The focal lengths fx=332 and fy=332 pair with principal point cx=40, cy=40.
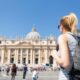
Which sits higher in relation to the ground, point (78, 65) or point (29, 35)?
point (29, 35)

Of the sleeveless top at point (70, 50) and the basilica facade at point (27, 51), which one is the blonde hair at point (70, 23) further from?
the basilica facade at point (27, 51)

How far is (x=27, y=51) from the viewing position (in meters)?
102

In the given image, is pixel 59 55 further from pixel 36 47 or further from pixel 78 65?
pixel 36 47

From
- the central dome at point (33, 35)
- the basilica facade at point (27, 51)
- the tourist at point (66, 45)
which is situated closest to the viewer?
the tourist at point (66, 45)

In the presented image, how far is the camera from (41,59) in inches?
4026

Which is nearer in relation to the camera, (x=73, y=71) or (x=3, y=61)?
(x=73, y=71)

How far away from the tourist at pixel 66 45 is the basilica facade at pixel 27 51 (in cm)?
9710

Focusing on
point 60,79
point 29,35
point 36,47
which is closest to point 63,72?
point 60,79

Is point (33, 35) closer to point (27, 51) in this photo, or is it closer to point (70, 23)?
point (27, 51)

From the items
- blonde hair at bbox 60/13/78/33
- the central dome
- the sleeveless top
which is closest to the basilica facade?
the central dome

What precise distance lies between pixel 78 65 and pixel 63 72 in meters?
0.17

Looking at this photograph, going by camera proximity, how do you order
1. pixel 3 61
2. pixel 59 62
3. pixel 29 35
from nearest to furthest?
pixel 59 62
pixel 3 61
pixel 29 35

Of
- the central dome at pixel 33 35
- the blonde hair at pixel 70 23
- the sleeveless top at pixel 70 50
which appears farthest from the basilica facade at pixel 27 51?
the sleeveless top at pixel 70 50

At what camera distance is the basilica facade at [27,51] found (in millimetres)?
101062
